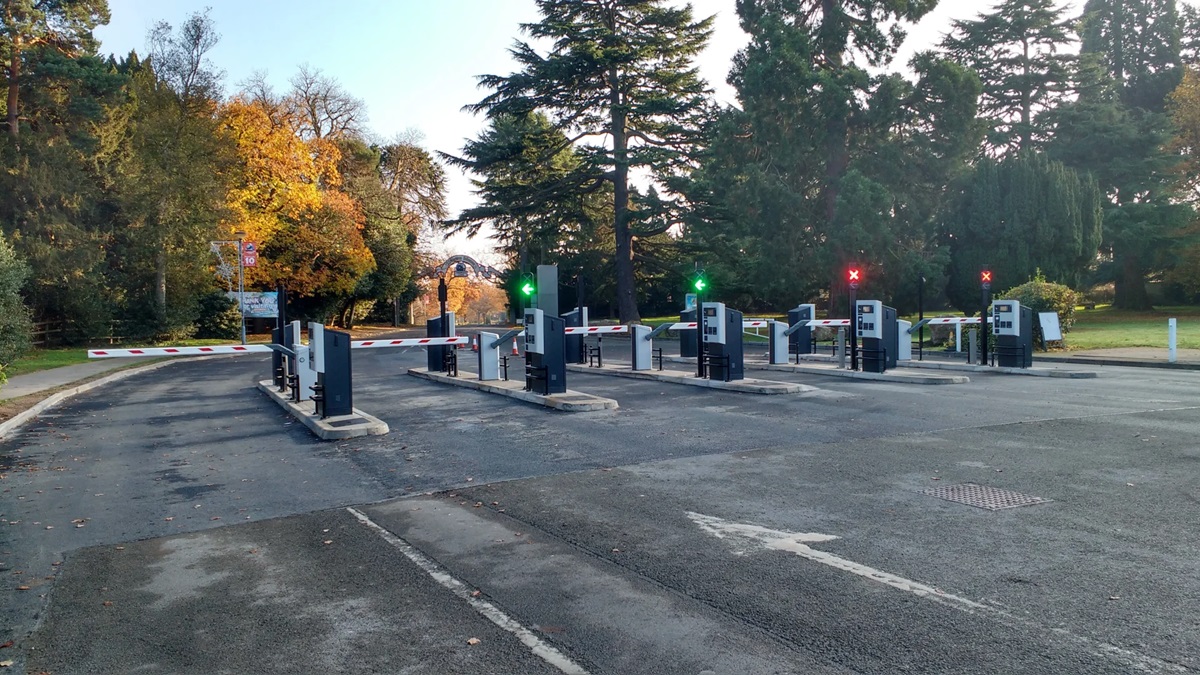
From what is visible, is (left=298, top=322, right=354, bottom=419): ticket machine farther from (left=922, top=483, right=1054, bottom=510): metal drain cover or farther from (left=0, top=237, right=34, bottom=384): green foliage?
(left=922, top=483, right=1054, bottom=510): metal drain cover

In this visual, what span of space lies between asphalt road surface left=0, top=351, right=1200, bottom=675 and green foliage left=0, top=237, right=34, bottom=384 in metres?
3.37

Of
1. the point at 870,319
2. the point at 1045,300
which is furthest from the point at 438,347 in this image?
the point at 1045,300

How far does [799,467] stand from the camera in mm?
8750

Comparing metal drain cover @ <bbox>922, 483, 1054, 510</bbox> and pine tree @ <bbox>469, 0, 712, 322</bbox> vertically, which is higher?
pine tree @ <bbox>469, 0, 712, 322</bbox>

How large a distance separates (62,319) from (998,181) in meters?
41.5

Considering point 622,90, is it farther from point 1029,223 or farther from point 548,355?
point 548,355

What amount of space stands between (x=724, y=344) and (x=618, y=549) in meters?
10.9

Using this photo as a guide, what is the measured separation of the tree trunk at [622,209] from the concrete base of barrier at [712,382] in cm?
2025

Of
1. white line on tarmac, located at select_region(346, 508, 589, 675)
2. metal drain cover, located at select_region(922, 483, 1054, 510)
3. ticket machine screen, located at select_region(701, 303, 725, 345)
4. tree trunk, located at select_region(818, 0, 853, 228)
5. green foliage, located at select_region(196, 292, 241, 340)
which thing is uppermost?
tree trunk, located at select_region(818, 0, 853, 228)

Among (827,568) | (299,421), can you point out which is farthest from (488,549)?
(299,421)

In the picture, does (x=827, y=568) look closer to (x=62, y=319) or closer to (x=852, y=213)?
(x=852, y=213)

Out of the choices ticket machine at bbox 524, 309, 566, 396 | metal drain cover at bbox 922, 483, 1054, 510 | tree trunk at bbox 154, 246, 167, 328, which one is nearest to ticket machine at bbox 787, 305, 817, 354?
ticket machine at bbox 524, 309, 566, 396

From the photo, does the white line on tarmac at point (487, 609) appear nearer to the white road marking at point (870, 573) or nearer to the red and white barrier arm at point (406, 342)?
the white road marking at point (870, 573)

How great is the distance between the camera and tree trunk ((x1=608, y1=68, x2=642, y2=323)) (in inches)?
1602
